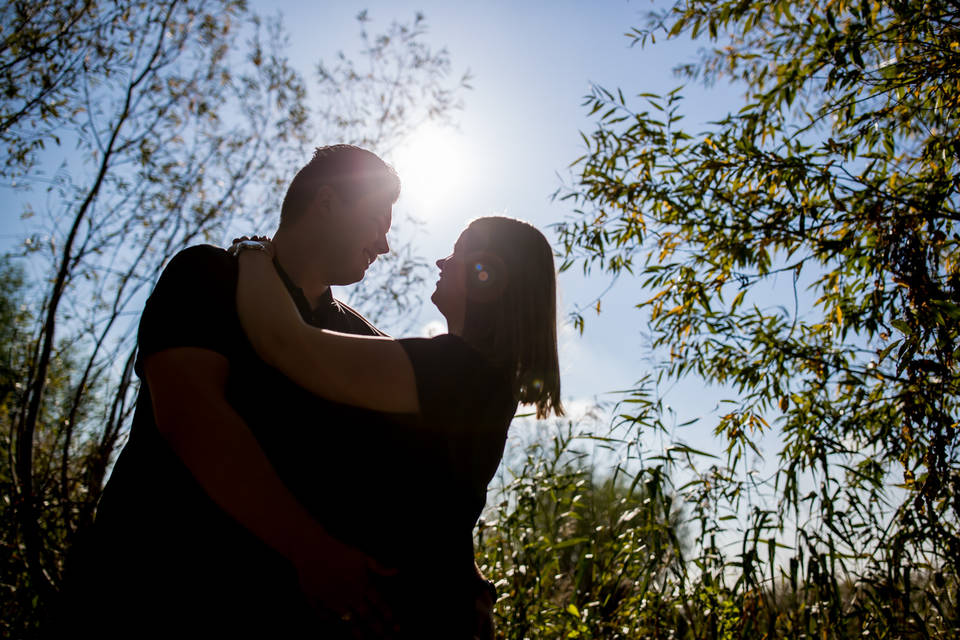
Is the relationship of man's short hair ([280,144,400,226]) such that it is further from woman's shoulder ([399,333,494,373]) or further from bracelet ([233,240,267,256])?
woman's shoulder ([399,333,494,373])

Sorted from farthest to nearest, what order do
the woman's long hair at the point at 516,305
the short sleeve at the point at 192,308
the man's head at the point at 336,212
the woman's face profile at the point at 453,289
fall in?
the man's head at the point at 336,212 < the woman's face profile at the point at 453,289 < the woman's long hair at the point at 516,305 < the short sleeve at the point at 192,308

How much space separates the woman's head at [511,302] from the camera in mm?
1460

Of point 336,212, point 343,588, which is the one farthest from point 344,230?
point 343,588

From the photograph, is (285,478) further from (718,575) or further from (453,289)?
(718,575)

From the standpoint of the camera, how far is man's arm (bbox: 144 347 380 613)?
110 centimetres

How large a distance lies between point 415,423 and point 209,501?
0.44m

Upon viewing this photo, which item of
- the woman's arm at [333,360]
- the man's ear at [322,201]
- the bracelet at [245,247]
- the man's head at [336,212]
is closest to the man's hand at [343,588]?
the woman's arm at [333,360]

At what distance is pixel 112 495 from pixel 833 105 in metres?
3.25

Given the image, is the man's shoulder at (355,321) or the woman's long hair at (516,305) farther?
the man's shoulder at (355,321)

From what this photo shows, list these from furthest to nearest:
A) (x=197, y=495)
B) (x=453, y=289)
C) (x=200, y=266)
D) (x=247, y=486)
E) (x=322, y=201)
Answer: (x=322, y=201)
(x=453, y=289)
(x=200, y=266)
(x=197, y=495)
(x=247, y=486)

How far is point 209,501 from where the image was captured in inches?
47.1

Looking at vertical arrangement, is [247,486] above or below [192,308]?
below

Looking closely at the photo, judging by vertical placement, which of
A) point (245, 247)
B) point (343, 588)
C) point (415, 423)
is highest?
point (245, 247)

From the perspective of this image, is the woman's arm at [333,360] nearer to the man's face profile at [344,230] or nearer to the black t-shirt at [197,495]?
the black t-shirt at [197,495]
